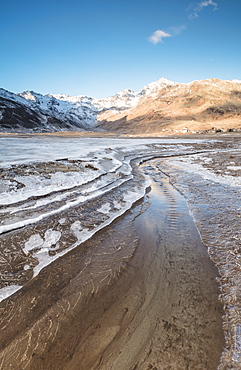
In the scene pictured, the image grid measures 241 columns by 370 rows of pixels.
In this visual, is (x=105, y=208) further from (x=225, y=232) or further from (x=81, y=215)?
(x=225, y=232)

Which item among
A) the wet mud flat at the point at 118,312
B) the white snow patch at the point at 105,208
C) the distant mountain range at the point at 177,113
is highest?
the distant mountain range at the point at 177,113

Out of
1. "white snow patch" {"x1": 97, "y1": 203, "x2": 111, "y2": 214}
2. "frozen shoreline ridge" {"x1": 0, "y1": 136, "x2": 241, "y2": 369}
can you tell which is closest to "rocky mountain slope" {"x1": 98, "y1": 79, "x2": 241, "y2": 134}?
"frozen shoreline ridge" {"x1": 0, "y1": 136, "x2": 241, "y2": 369}

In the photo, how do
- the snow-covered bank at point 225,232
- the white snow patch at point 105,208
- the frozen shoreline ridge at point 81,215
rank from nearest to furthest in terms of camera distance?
the snow-covered bank at point 225,232 < the frozen shoreline ridge at point 81,215 < the white snow patch at point 105,208

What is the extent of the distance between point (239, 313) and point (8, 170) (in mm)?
7926

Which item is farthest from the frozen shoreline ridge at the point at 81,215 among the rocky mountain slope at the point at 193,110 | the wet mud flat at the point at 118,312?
the rocky mountain slope at the point at 193,110

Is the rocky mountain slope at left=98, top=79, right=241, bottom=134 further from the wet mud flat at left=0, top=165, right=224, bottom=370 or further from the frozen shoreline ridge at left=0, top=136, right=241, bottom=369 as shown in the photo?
the wet mud flat at left=0, top=165, right=224, bottom=370

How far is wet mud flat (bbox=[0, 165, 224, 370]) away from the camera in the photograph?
1568 millimetres

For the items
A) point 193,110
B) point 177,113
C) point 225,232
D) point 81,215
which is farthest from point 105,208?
point 193,110

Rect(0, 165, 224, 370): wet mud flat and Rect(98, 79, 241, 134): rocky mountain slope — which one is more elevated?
Rect(98, 79, 241, 134): rocky mountain slope

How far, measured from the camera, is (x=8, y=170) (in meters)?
7.57

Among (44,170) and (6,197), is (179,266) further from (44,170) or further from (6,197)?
(44,170)

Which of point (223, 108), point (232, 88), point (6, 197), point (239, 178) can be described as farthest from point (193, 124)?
point (6, 197)

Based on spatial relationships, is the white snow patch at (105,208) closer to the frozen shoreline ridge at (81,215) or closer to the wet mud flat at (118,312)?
the frozen shoreline ridge at (81,215)

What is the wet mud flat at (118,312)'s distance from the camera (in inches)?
61.7
